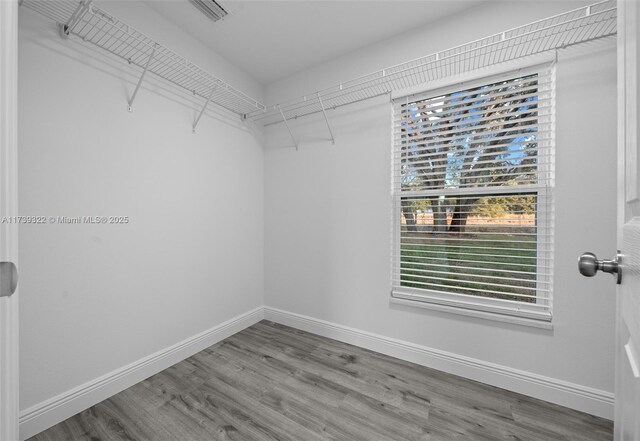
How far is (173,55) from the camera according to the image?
1530 millimetres

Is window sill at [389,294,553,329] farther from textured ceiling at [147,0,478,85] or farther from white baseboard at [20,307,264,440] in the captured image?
textured ceiling at [147,0,478,85]

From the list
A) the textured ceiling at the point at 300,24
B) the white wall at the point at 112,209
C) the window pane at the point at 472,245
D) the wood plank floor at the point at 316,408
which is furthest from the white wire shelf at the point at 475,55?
the wood plank floor at the point at 316,408

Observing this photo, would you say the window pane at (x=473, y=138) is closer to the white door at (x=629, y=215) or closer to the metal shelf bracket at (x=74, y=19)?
the white door at (x=629, y=215)

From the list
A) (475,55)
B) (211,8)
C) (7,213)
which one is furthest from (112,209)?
(475,55)

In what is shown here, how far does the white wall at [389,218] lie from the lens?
139 centimetres

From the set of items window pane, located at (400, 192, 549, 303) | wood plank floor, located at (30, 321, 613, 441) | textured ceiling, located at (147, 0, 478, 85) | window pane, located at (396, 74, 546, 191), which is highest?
textured ceiling, located at (147, 0, 478, 85)

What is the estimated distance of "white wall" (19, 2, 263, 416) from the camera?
4.20 feet

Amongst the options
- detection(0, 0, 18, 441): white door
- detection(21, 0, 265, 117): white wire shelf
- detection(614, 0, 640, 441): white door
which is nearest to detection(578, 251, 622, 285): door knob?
detection(614, 0, 640, 441): white door

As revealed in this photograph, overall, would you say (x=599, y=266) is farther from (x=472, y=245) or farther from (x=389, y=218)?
(x=389, y=218)

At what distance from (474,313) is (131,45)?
2.62 meters

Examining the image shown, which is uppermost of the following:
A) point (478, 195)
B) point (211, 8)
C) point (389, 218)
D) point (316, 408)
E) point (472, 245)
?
point (211, 8)

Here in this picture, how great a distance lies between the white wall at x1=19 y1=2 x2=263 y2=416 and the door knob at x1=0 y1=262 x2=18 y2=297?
1.00 metres

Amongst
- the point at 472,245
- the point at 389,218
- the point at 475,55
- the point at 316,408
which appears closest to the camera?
the point at 316,408

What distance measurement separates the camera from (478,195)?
1.72 meters
